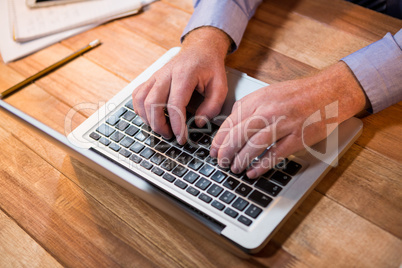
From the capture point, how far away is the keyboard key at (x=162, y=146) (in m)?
0.64

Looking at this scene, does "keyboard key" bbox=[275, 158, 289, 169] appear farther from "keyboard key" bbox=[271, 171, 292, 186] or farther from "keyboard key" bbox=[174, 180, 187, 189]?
"keyboard key" bbox=[174, 180, 187, 189]

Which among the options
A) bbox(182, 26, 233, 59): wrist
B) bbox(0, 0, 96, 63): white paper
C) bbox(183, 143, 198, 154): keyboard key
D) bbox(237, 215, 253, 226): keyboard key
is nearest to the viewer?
bbox(237, 215, 253, 226): keyboard key

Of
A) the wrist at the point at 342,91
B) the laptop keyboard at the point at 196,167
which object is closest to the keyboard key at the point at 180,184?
the laptop keyboard at the point at 196,167

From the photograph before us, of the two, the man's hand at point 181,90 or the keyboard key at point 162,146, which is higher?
the man's hand at point 181,90

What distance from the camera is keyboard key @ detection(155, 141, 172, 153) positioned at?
642 millimetres

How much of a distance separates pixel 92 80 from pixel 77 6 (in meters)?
0.32

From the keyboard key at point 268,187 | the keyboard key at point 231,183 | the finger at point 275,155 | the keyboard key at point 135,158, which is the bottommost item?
A: the keyboard key at point 135,158

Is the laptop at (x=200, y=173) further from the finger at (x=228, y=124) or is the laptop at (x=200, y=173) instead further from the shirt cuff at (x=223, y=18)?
the shirt cuff at (x=223, y=18)

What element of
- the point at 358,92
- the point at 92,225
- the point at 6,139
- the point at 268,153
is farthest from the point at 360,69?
the point at 6,139

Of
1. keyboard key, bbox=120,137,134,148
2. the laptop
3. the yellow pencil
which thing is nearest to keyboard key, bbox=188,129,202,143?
the laptop

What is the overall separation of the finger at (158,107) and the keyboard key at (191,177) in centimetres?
9

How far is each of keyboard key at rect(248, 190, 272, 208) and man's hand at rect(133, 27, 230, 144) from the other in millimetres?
150

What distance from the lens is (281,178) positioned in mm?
566

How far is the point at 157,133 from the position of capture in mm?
665
